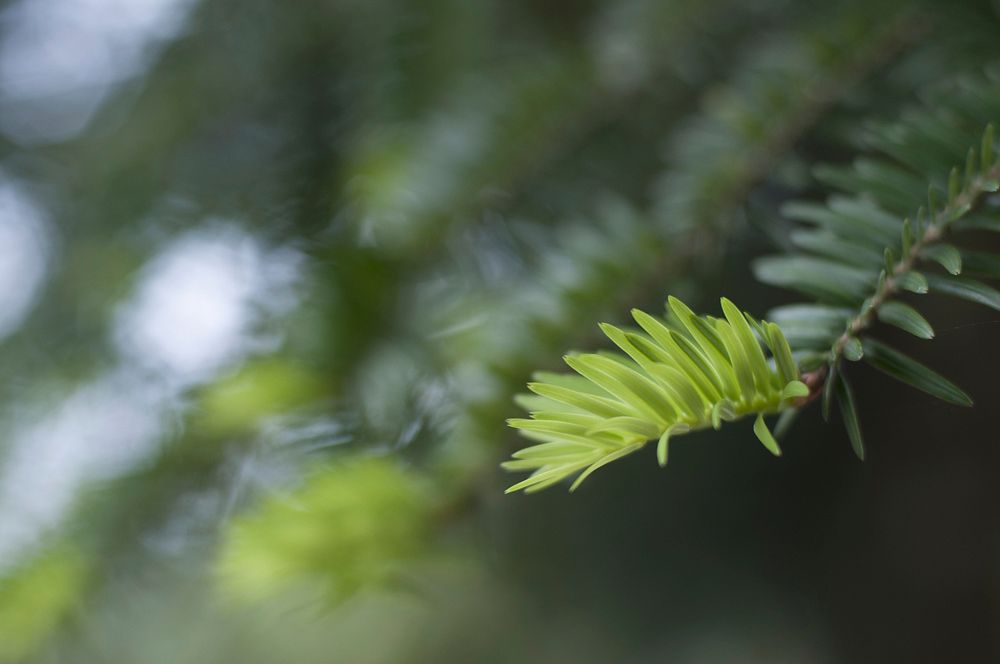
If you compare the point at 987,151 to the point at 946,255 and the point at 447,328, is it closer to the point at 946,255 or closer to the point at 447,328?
the point at 946,255

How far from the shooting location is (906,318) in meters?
0.16

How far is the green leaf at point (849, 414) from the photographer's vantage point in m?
0.15

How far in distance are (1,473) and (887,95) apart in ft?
1.63

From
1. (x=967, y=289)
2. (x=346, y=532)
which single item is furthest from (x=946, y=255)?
(x=346, y=532)

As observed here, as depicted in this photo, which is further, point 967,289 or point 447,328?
point 447,328

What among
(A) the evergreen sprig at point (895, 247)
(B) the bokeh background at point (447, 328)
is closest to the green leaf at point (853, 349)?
(A) the evergreen sprig at point (895, 247)

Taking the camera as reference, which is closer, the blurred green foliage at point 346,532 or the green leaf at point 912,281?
the green leaf at point 912,281

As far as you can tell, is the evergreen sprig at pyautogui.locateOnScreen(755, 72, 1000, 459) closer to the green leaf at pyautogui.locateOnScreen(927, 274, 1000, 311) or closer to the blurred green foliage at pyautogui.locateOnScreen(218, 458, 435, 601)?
the green leaf at pyautogui.locateOnScreen(927, 274, 1000, 311)

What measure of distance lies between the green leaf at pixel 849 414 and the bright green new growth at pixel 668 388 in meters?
0.01

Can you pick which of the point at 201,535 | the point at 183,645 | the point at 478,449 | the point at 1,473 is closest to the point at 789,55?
the point at 478,449

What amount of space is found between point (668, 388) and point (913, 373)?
50 millimetres

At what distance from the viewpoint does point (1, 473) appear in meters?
0.46

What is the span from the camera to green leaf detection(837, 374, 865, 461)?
15cm

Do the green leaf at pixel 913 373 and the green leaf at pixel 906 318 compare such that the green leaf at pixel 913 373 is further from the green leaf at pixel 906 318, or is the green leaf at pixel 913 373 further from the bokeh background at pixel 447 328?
the bokeh background at pixel 447 328
